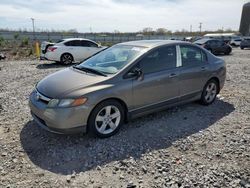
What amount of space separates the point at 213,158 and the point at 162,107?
1.54 meters

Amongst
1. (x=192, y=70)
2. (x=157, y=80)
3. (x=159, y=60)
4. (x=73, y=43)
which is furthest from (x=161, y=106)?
(x=73, y=43)

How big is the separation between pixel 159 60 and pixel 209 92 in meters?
1.88

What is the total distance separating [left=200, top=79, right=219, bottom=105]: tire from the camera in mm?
5843

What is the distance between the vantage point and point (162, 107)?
495 centimetres

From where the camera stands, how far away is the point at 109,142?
4105 millimetres

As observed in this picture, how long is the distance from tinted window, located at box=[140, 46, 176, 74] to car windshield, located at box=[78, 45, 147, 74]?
0.19m

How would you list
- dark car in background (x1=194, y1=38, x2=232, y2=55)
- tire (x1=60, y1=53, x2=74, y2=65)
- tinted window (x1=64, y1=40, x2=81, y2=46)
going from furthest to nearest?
dark car in background (x1=194, y1=38, x2=232, y2=55) < tinted window (x1=64, y1=40, x2=81, y2=46) < tire (x1=60, y1=53, x2=74, y2=65)

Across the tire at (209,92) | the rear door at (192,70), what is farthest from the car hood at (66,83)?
the tire at (209,92)

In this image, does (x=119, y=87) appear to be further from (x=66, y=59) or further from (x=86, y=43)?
(x=86, y=43)

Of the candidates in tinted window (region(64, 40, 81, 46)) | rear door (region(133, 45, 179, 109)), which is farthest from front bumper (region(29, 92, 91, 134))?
tinted window (region(64, 40, 81, 46))

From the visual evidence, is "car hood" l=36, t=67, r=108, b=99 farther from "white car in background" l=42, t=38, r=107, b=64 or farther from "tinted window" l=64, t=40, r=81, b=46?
"tinted window" l=64, t=40, r=81, b=46

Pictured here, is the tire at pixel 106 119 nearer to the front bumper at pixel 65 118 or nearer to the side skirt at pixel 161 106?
the front bumper at pixel 65 118

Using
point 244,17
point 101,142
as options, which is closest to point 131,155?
point 101,142

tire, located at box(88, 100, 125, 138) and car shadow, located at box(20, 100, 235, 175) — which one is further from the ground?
tire, located at box(88, 100, 125, 138)
